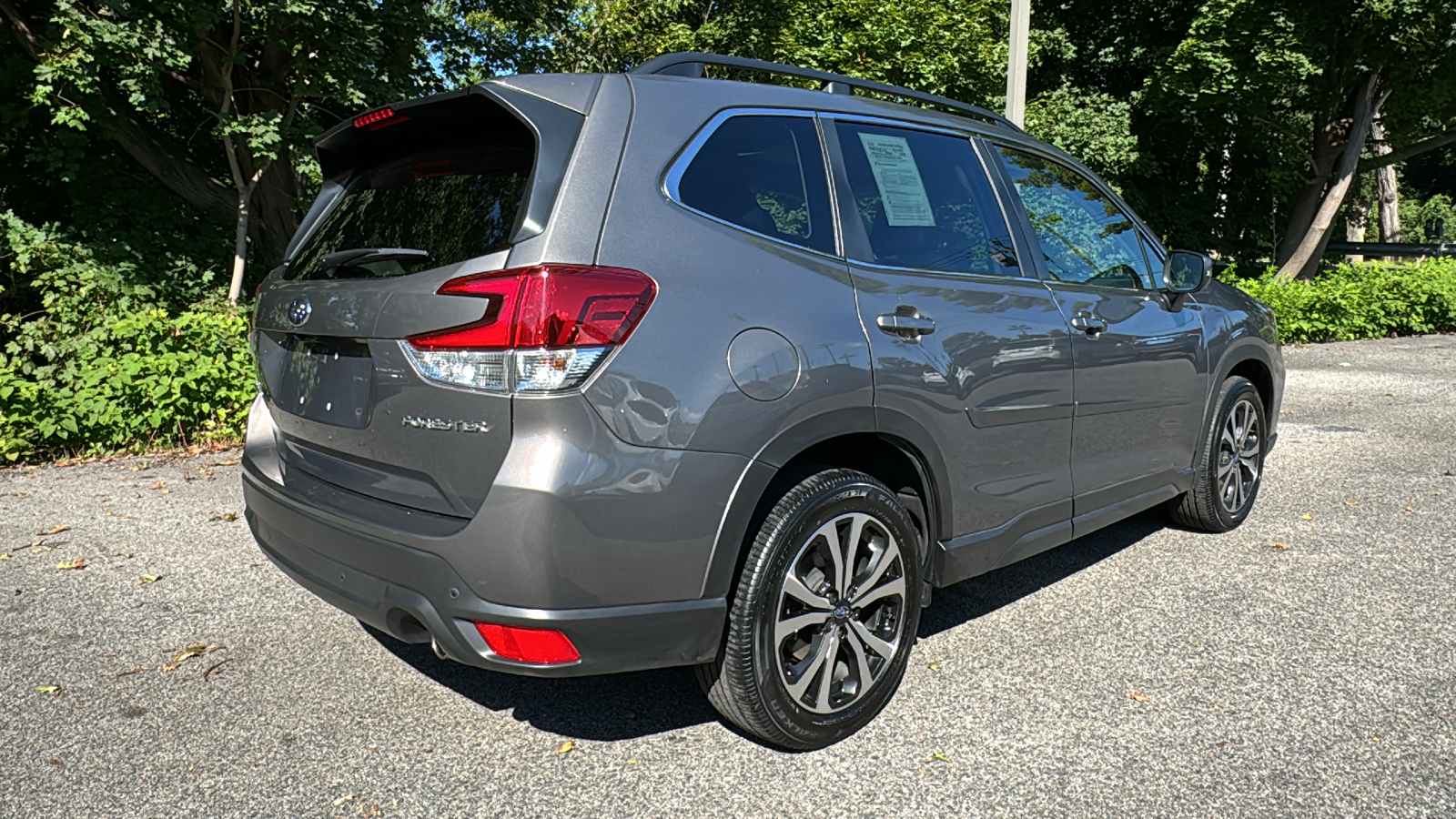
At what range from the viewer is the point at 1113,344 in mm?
3928

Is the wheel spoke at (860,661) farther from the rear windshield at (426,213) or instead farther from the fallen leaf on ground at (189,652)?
the fallen leaf on ground at (189,652)

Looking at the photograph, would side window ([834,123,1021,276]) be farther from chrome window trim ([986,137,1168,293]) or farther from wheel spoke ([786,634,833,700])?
wheel spoke ([786,634,833,700])

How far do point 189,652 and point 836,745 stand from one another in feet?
7.49

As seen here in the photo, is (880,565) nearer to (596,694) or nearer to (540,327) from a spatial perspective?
(596,694)

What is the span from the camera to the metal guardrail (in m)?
20.8

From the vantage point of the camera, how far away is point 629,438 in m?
2.43

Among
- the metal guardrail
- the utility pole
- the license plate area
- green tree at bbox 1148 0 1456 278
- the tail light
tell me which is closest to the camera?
the tail light

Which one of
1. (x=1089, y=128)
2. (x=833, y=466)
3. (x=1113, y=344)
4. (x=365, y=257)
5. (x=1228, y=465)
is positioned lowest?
(x=1228, y=465)

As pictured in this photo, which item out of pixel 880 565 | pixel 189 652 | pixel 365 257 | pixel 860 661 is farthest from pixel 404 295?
pixel 189 652

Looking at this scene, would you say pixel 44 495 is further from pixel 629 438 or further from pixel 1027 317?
pixel 1027 317

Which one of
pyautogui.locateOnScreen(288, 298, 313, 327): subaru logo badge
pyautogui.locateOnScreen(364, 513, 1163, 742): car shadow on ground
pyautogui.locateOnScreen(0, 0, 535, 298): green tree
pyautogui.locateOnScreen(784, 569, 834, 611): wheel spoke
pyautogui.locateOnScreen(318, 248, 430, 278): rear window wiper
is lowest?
pyautogui.locateOnScreen(364, 513, 1163, 742): car shadow on ground

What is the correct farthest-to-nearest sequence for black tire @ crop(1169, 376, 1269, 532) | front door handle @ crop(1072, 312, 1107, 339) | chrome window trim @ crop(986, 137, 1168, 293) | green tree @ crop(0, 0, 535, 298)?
green tree @ crop(0, 0, 535, 298) → black tire @ crop(1169, 376, 1269, 532) → chrome window trim @ crop(986, 137, 1168, 293) → front door handle @ crop(1072, 312, 1107, 339)

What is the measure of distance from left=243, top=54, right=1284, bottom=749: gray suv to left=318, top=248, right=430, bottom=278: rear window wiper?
0.01 m

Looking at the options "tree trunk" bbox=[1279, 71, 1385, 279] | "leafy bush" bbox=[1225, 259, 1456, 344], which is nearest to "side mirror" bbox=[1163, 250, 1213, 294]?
"leafy bush" bbox=[1225, 259, 1456, 344]
